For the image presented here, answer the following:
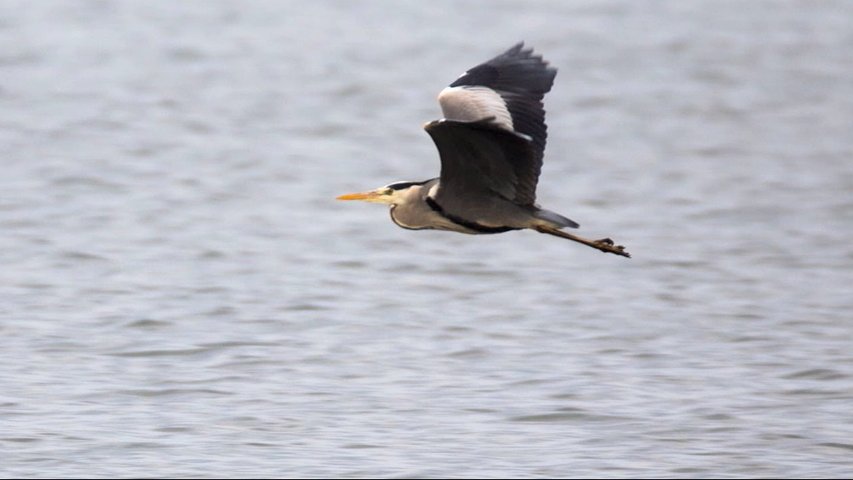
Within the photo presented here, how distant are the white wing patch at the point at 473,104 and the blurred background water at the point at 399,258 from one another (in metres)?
1.85

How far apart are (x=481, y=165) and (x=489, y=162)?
1.8 inches

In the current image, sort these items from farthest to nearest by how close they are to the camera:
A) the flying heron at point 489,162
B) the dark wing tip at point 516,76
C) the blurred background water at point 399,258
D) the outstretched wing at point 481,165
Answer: the blurred background water at point 399,258 < the dark wing tip at point 516,76 < the flying heron at point 489,162 < the outstretched wing at point 481,165

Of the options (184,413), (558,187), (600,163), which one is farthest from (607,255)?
(184,413)

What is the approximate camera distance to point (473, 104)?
9.41 meters

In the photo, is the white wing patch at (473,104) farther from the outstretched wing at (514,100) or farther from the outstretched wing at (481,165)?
the outstretched wing at (481,165)

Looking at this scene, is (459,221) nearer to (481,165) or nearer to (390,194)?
(481,165)

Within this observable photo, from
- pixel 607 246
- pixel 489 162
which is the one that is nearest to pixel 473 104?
pixel 489 162

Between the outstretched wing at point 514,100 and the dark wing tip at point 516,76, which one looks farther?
the dark wing tip at point 516,76

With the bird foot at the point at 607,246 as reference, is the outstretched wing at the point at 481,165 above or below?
above

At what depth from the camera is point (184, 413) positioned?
10.2m

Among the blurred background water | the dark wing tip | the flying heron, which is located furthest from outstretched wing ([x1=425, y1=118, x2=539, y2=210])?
the blurred background water

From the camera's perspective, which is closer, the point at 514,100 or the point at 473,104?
the point at 473,104

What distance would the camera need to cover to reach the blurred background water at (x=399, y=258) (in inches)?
391

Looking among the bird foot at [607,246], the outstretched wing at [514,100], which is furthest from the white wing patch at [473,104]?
the bird foot at [607,246]
